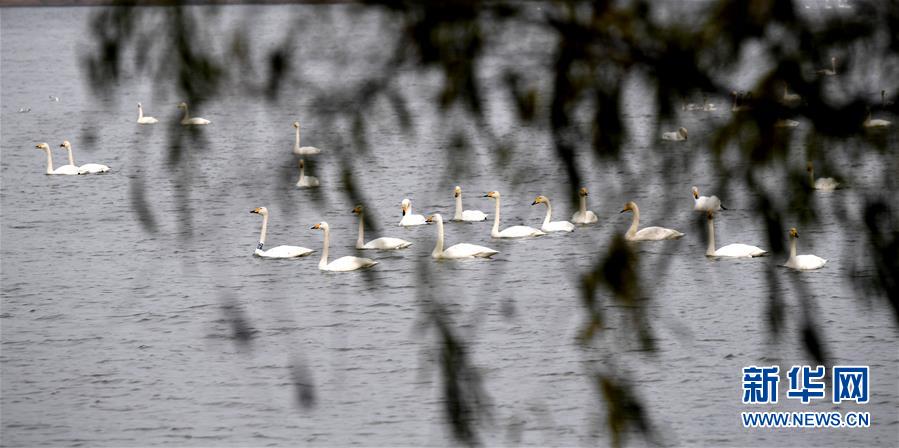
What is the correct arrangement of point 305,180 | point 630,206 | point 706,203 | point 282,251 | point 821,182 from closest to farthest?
point 630,206 → point 305,180 → point 821,182 → point 706,203 → point 282,251

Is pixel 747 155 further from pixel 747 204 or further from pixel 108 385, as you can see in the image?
pixel 108 385

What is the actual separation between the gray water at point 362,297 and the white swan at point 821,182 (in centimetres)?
4

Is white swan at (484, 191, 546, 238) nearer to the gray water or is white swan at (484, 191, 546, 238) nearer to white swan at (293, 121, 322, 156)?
the gray water

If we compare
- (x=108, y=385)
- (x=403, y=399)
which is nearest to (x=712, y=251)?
(x=403, y=399)

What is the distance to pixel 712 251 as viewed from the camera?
362 centimetres

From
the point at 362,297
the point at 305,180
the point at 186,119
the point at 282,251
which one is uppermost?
the point at 186,119

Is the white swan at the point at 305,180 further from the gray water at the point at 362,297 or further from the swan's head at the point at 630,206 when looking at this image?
the swan's head at the point at 630,206

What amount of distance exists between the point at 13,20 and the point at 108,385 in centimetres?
13159

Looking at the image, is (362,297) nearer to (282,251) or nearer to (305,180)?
(282,251)

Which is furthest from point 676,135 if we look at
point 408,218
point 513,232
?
point 408,218

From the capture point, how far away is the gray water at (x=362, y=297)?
8.86 feet

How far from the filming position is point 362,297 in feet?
66.9

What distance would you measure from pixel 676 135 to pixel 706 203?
33 centimetres

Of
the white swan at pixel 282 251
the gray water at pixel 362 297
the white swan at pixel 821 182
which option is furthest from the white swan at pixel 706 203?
the white swan at pixel 282 251
